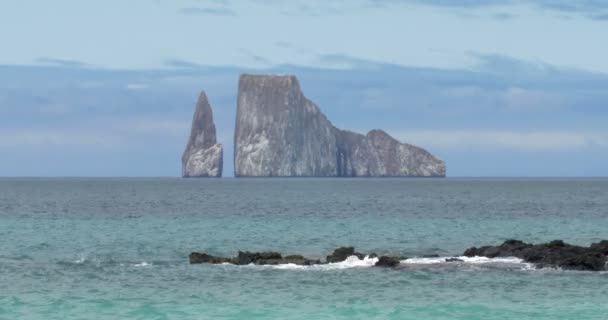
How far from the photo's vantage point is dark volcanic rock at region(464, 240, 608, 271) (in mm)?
46969

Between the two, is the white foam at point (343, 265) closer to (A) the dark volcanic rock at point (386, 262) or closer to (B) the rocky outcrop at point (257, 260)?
(A) the dark volcanic rock at point (386, 262)

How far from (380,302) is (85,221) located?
59880 millimetres

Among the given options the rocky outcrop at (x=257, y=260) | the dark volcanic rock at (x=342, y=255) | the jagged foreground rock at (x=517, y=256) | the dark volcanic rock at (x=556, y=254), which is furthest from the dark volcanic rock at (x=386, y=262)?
the dark volcanic rock at (x=556, y=254)

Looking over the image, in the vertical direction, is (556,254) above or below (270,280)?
above

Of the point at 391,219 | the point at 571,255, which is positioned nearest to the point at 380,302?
the point at 571,255

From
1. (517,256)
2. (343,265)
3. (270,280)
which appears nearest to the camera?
(270,280)

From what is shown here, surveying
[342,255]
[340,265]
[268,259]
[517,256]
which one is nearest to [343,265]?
[340,265]

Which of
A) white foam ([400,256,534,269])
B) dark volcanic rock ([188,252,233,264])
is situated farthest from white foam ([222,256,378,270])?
white foam ([400,256,534,269])

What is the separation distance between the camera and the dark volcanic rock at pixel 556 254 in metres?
47.0

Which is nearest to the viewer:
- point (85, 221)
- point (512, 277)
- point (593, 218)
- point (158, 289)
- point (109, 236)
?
point (158, 289)

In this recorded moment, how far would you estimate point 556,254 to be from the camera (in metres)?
49.2

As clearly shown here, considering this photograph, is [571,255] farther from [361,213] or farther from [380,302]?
[361,213]

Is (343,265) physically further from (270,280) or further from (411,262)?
(270,280)

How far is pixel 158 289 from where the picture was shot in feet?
134
